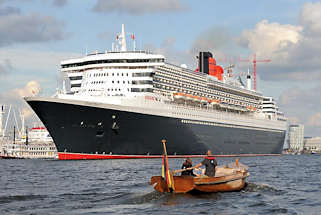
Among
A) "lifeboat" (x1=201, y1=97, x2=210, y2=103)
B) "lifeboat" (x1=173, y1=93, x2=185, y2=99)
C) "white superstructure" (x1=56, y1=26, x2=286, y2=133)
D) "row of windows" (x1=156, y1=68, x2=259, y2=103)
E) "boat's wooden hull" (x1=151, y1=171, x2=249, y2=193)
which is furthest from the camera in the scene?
"lifeboat" (x1=201, y1=97, x2=210, y2=103)

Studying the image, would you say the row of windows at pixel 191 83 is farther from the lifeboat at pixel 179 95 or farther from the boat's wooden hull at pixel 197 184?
the boat's wooden hull at pixel 197 184

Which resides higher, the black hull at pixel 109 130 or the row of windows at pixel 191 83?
the row of windows at pixel 191 83

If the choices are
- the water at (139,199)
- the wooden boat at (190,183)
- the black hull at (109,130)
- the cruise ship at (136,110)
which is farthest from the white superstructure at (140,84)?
the wooden boat at (190,183)

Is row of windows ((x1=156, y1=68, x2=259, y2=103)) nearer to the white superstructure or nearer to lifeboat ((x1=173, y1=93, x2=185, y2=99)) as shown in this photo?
the white superstructure

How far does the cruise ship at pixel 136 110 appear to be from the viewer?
46406 millimetres

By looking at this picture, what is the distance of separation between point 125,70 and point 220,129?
61.5 feet

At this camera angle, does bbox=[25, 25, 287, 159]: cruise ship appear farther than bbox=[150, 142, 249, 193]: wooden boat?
Yes

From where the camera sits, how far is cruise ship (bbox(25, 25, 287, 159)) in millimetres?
46406

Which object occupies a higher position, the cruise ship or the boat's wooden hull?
the cruise ship

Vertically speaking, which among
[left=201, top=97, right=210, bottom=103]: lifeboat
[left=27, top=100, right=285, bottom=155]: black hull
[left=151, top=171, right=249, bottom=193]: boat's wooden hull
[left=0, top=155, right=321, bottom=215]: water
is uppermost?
[left=201, top=97, right=210, bottom=103]: lifeboat

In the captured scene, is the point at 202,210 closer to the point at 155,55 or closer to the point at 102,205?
the point at 102,205

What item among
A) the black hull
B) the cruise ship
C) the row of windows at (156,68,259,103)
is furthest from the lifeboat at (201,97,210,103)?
the black hull

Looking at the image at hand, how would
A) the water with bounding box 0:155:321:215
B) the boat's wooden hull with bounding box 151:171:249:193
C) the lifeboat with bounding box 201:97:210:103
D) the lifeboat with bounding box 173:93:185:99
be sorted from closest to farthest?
1. the water with bounding box 0:155:321:215
2. the boat's wooden hull with bounding box 151:171:249:193
3. the lifeboat with bounding box 173:93:185:99
4. the lifeboat with bounding box 201:97:210:103

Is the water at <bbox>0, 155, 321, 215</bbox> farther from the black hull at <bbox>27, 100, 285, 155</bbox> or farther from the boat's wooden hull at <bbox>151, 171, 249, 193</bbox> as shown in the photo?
the black hull at <bbox>27, 100, 285, 155</bbox>
